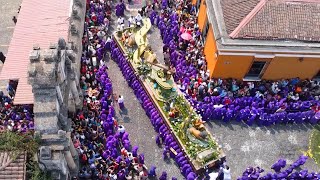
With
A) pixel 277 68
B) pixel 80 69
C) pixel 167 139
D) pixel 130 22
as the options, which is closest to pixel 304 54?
pixel 277 68

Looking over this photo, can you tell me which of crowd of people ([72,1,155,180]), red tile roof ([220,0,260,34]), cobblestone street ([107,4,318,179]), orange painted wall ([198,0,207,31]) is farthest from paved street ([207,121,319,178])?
orange painted wall ([198,0,207,31])

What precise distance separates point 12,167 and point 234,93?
1591 cm

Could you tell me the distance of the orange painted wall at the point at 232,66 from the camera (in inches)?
→ 1006

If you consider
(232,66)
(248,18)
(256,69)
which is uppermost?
(248,18)

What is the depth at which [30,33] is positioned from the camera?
2534 cm

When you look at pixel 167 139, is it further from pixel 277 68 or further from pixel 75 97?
pixel 277 68

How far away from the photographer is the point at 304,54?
83.6ft

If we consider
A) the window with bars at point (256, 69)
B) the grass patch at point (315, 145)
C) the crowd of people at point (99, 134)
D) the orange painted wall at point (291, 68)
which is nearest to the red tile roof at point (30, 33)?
the crowd of people at point (99, 134)

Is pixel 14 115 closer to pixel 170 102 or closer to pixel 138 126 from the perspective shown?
pixel 138 126

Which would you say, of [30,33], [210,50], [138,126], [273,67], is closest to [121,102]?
[138,126]

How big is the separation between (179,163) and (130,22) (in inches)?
509

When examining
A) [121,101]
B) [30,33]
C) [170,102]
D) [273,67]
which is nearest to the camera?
[170,102]

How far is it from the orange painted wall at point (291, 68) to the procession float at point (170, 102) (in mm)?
6671

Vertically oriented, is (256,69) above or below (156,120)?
above
